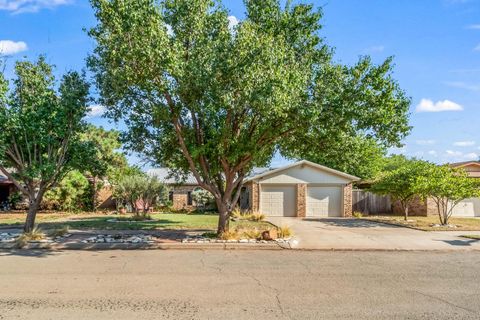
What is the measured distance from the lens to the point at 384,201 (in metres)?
31.5

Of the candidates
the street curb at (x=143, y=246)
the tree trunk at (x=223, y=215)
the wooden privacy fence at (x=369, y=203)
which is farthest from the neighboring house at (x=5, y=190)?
the wooden privacy fence at (x=369, y=203)

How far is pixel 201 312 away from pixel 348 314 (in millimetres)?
2174

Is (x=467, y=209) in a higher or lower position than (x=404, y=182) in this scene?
lower

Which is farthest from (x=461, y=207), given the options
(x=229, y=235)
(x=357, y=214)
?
(x=229, y=235)

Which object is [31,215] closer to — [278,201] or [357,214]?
[278,201]

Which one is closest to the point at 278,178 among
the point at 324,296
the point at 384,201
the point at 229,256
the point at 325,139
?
the point at 384,201

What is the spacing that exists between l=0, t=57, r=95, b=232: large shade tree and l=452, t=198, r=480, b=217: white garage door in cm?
2560

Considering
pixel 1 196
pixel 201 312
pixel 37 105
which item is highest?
pixel 37 105

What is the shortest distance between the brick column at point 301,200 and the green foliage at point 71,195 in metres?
14.7

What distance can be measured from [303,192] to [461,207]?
449 inches

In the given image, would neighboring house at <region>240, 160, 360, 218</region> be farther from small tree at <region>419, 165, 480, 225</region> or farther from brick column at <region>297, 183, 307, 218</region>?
small tree at <region>419, 165, 480, 225</region>

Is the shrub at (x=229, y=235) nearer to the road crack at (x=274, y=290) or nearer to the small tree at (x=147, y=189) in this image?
the road crack at (x=274, y=290)

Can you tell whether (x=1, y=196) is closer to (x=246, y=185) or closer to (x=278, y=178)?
(x=246, y=185)

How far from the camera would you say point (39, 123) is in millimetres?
13719
